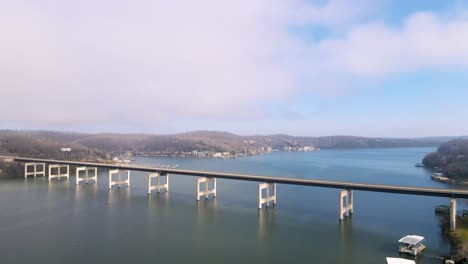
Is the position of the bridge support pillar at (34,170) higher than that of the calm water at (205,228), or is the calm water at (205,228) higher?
the bridge support pillar at (34,170)

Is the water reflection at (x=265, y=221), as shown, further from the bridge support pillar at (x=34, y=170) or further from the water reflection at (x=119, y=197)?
the bridge support pillar at (x=34, y=170)

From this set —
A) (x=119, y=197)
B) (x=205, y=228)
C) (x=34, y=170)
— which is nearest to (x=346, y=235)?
(x=205, y=228)

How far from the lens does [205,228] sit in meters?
17.0

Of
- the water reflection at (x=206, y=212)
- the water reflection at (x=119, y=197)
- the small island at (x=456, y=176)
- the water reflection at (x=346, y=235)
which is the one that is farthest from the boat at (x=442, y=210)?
the water reflection at (x=119, y=197)

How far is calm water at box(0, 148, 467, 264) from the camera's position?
13.1 metres

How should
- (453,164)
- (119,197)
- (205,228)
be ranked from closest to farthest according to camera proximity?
(205,228)
(119,197)
(453,164)

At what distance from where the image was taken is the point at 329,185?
20469 mm

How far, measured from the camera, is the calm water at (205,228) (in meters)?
13.1

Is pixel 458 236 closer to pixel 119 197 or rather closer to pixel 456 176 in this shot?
pixel 119 197

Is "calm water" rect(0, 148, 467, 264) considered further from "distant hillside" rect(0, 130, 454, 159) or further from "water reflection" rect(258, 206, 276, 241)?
"distant hillside" rect(0, 130, 454, 159)

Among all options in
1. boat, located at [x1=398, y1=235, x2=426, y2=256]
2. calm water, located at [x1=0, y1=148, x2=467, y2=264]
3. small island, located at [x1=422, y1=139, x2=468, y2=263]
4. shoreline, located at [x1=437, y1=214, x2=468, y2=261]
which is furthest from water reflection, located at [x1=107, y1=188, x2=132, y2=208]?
small island, located at [x1=422, y1=139, x2=468, y2=263]

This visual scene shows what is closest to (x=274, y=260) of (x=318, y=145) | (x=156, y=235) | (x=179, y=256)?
(x=179, y=256)

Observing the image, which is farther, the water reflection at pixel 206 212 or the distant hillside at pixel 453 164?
the distant hillside at pixel 453 164

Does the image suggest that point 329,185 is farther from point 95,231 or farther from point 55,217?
point 55,217
